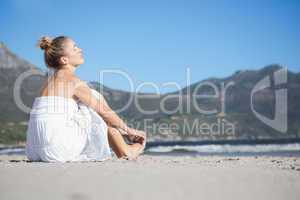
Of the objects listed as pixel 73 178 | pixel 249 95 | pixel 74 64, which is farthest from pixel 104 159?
pixel 249 95

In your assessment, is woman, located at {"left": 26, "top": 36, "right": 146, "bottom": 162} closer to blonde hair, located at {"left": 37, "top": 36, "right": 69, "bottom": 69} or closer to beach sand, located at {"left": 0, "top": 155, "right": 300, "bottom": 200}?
blonde hair, located at {"left": 37, "top": 36, "right": 69, "bottom": 69}

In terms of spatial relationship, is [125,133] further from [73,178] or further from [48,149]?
[73,178]

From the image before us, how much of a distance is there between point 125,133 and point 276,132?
63.4 m

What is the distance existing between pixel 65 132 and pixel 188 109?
7774 cm

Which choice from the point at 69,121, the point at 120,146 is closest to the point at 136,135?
the point at 120,146

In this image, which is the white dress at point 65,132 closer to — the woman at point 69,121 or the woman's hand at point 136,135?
the woman at point 69,121

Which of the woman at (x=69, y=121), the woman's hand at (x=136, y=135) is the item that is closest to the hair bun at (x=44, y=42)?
the woman at (x=69, y=121)

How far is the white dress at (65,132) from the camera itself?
442 centimetres

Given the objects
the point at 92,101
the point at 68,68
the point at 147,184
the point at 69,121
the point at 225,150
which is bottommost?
the point at 225,150

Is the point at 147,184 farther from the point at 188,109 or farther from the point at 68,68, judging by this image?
the point at 188,109

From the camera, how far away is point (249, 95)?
8900 centimetres

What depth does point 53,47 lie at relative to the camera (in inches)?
184

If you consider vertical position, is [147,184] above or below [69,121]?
below

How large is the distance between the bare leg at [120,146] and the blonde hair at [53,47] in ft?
3.06
